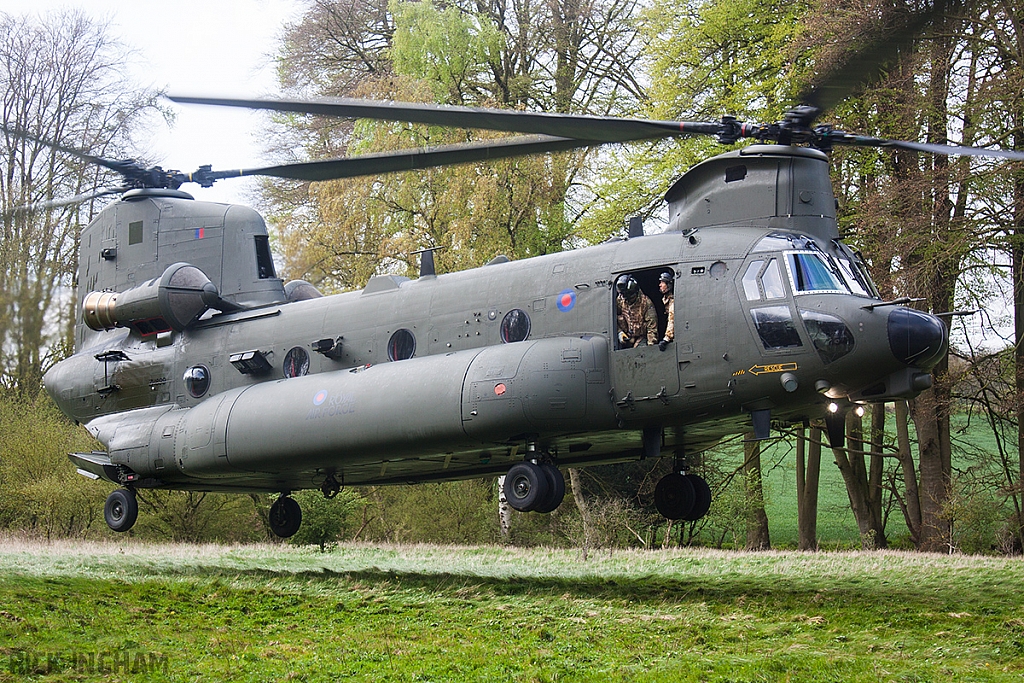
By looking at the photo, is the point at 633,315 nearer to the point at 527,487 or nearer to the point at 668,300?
the point at 668,300

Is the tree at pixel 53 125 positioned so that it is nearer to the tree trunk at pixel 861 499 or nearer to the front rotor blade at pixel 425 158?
the front rotor blade at pixel 425 158

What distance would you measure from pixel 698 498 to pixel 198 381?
8524 mm

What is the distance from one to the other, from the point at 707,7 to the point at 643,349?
1601cm

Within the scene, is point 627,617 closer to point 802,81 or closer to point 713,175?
point 713,175

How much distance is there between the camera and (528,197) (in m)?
28.7

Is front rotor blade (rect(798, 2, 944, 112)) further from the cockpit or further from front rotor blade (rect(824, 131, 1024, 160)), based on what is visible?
the cockpit

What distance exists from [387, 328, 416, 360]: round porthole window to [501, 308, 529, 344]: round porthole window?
1.69 metres

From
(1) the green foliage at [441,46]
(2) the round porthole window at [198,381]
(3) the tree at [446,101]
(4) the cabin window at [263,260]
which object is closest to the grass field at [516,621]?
(2) the round porthole window at [198,381]

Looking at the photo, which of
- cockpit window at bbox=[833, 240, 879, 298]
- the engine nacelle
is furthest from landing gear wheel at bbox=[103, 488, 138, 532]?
cockpit window at bbox=[833, 240, 879, 298]

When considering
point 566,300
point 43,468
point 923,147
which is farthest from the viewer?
point 43,468

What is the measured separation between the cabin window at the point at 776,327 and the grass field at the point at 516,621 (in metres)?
3.24

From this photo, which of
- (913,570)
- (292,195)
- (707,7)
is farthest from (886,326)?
(292,195)

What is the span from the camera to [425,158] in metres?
14.3

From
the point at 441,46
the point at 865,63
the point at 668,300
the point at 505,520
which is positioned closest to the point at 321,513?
the point at 505,520
